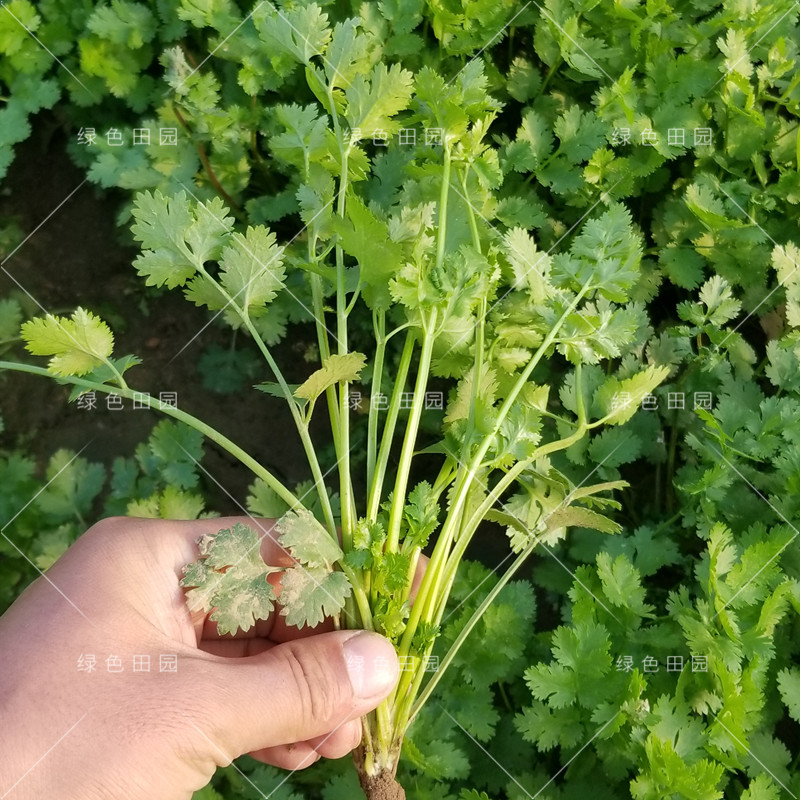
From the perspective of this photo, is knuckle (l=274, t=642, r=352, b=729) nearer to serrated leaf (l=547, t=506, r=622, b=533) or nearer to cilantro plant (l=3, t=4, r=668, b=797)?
cilantro plant (l=3, t=4, r=668, b=797)

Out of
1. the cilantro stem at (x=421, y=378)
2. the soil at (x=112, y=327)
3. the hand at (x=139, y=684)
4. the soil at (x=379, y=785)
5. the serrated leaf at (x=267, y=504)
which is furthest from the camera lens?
the soil at (x=112, y=327)

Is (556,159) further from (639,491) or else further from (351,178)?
(639,491)

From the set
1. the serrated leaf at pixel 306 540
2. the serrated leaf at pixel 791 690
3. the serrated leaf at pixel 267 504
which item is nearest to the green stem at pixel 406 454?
the serrated leaf at pixel 306 540

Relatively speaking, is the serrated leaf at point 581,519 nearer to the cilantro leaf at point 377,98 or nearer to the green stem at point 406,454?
the green stem at point 406,454

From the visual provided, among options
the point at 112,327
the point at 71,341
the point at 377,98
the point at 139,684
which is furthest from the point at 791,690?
the point at 112,327

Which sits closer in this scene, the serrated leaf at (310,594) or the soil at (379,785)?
the serrated leaf at (310,594)
